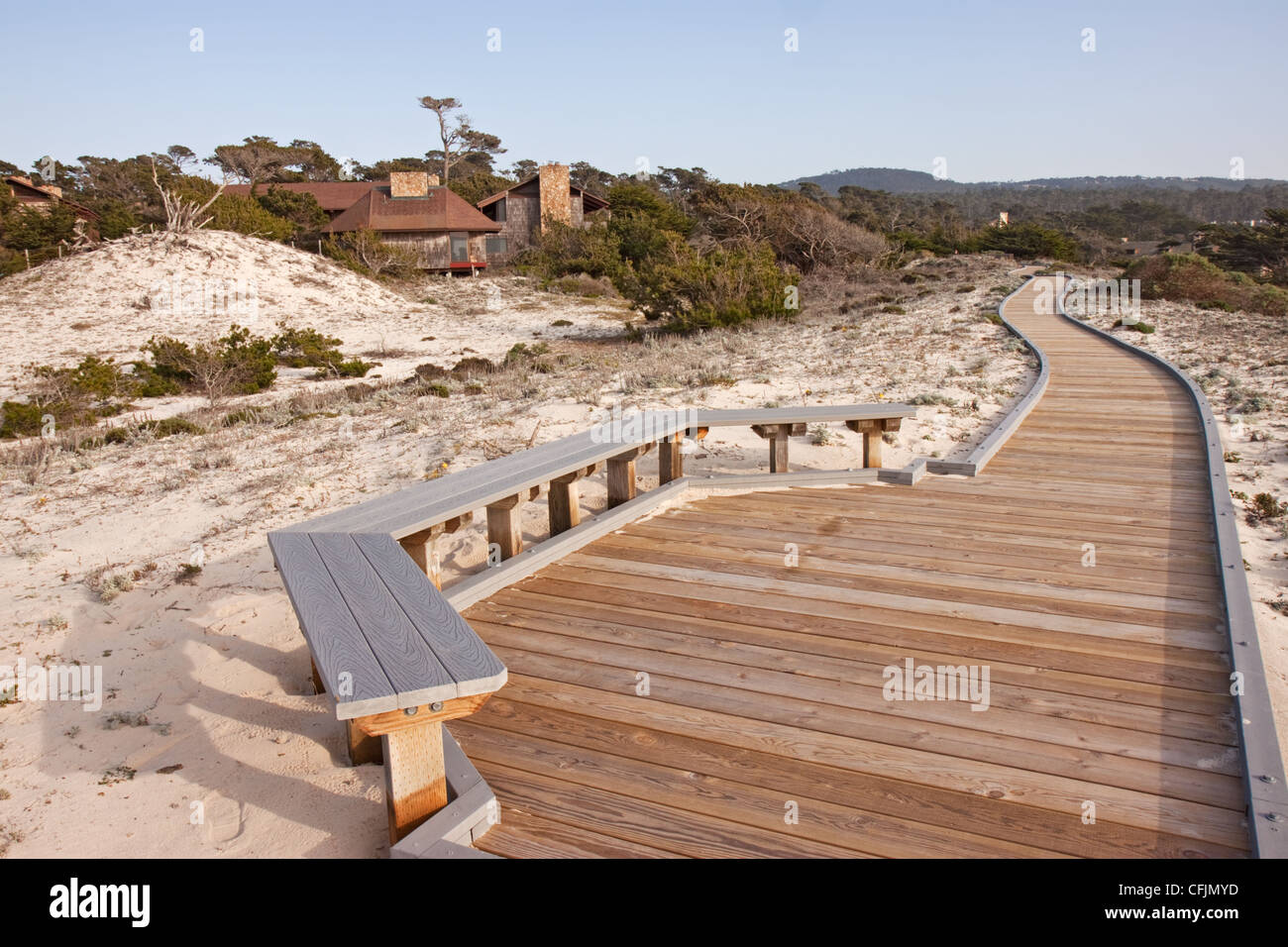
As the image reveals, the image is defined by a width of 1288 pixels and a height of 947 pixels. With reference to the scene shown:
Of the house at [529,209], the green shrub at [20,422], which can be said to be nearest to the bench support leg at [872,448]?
the green shrub at [20,422]

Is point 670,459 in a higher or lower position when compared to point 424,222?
lower

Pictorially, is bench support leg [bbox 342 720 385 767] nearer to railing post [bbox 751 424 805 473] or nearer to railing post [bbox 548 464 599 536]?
railing post [bbox 548 464 599 536]

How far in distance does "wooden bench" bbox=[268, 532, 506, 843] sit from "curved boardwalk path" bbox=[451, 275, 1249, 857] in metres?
0.27

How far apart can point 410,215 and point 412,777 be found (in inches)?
1473

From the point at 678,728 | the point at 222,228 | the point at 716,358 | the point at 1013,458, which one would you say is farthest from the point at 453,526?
the point at 222,228

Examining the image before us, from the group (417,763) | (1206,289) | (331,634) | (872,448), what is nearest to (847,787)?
(417,763)

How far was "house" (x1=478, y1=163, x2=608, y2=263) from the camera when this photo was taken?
129 feet

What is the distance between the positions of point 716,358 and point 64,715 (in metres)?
10.9

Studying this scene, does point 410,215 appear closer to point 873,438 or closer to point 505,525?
point 873,438

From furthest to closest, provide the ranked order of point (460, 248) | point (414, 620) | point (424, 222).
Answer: point (460, 248) → point (424, 222) → point (414, 620)

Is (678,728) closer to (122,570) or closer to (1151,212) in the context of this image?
(122,570)

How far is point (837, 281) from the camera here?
26.7 m

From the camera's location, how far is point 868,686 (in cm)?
310

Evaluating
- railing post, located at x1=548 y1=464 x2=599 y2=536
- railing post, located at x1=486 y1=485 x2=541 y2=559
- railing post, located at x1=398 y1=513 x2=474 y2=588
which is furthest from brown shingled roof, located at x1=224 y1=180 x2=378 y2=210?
railing post, located at x1=398 y1=513 x2=474 y2=588
